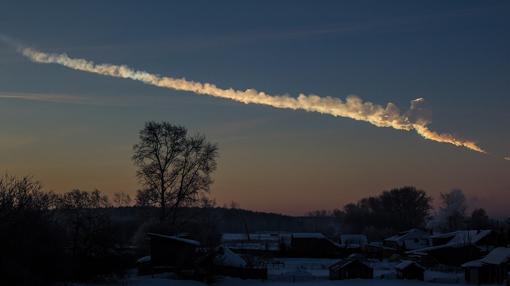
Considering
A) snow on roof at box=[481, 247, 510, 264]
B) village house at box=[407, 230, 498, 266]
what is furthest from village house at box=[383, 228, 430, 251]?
snow on roof at box=[481, 247, 510, 264]

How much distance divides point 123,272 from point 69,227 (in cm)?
698

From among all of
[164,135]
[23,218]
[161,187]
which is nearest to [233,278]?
[161,187]

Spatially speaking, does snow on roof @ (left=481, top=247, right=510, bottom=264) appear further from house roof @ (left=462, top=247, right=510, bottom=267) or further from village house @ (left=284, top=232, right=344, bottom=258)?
village house @ (left=284, top=232, right=344, bottom=258)

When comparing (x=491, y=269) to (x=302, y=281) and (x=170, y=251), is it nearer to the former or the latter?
(x=302, y=281)

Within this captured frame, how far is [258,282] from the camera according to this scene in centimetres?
5931

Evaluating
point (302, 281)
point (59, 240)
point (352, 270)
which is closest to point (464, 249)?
point (352, 270)

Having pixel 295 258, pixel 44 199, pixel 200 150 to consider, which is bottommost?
pixel 295 258

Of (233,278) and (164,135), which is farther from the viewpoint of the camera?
(164,135)

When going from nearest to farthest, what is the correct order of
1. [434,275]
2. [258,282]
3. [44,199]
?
[44,199] → [258,282] → [434,275]

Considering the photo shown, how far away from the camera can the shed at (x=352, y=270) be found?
65.3m

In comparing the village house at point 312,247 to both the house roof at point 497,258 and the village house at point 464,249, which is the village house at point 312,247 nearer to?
the village house at point 464,249

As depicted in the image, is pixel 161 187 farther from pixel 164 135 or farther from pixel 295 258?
pixel 295 258

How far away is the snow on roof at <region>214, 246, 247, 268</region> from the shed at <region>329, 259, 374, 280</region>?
9650 mm

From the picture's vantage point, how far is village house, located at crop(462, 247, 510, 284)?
59781 millimetres
